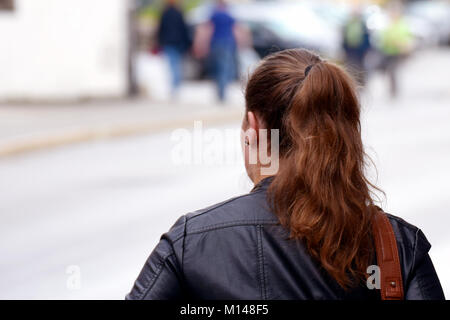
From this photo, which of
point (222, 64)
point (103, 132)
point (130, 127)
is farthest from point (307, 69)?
point (222, 64)

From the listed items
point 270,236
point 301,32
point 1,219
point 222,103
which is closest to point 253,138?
point 270,236

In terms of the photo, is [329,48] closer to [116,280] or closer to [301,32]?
[301,32]

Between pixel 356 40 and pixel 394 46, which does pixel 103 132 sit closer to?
pixel 356 40

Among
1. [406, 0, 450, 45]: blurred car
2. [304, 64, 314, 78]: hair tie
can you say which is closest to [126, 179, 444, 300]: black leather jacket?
[304, 64, 314, 78]: hair tie

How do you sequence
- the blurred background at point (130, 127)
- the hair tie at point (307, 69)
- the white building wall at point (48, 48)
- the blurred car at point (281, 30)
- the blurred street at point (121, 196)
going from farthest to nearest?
the blurred car at point (281, 30) → the white building wall at point (48, 48) → the blurred background at point (130, 127) → the blurred street at point (121, 196) → the hair tie at point (307, 69)

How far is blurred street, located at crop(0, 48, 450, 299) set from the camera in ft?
21.5

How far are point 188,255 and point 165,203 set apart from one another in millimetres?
6833

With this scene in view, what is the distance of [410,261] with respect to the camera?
7.11 ft

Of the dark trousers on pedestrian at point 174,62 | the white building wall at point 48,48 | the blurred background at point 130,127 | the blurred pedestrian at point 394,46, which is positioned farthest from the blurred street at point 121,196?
the blurred pedestrian at point 394,46

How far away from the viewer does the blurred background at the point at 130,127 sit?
23.3ft

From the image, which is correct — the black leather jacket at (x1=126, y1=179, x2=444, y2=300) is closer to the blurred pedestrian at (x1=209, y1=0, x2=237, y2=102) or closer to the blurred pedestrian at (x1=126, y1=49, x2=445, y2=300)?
the blurred pedestrian at (x1=126, y1=49, x2=445, y2=300)

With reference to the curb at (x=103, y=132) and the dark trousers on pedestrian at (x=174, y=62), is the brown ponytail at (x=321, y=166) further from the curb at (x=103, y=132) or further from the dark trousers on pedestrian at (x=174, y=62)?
the dark trousers on pedestrian at (x=174, y=62)

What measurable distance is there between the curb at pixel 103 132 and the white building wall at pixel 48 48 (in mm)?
2930

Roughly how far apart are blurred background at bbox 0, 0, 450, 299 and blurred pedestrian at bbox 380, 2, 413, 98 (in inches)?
1.1
